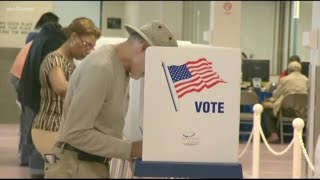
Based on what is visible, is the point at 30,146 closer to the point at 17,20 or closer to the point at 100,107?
the point at 17,20

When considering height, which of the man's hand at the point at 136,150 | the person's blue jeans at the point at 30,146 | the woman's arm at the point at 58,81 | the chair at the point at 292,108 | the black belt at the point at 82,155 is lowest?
the chair at the point at 292,108

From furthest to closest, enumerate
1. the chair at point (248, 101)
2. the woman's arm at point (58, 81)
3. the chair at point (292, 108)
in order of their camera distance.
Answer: the chair at point (248, 101) → the chair at point (292, 108) → the woman's arm at point (58, 81)

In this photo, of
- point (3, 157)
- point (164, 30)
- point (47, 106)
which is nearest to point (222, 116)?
point (164, 30)

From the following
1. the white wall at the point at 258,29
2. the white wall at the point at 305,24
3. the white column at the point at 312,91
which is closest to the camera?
the white column at the point at 312,91

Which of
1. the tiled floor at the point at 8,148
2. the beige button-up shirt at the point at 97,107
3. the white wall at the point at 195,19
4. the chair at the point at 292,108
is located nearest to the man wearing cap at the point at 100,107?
the beige button-up shirt at the point at 97,107

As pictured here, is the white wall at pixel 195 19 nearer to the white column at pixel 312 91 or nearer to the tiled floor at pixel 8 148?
the white column at pixel 312 91

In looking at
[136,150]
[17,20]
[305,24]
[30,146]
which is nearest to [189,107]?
[136,150]

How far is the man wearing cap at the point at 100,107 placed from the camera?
2.29 m

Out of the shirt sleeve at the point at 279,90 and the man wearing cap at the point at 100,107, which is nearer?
the man wearing cap at the point at 100,107

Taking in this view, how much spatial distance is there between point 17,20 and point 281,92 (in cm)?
607

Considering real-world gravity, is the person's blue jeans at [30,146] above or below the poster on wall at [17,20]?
below

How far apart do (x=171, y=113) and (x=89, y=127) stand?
0.40 metres

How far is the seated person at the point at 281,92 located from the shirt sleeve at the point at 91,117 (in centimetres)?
725

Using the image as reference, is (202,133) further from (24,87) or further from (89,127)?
(24,87)
